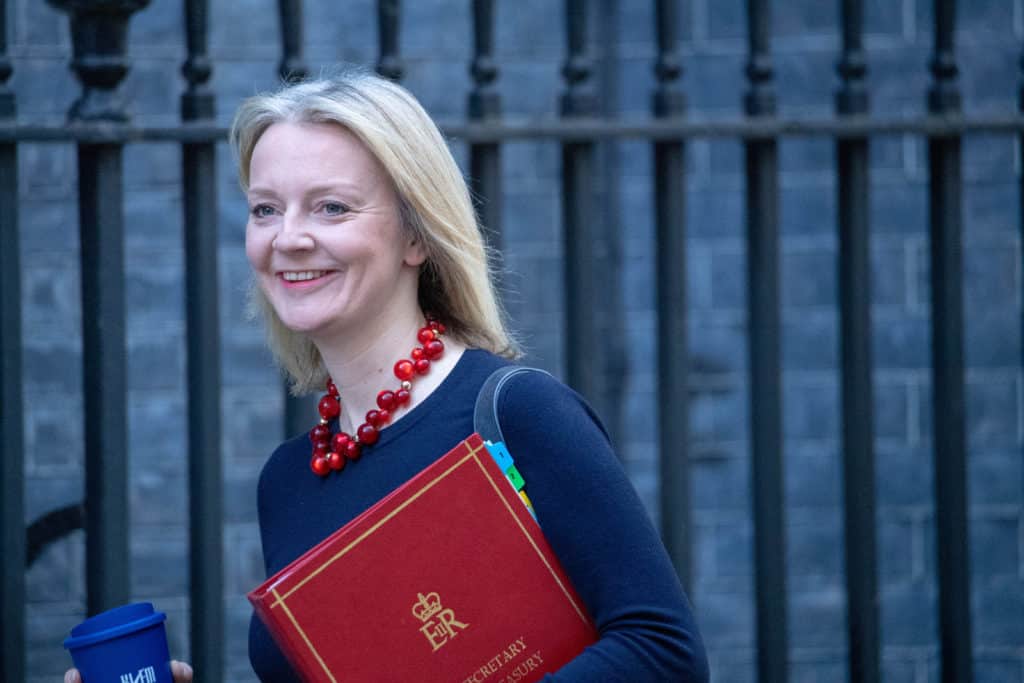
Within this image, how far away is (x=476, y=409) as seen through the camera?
72.9 inches

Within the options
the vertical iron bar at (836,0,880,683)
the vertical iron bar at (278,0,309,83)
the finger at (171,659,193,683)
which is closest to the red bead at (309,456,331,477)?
the finger at (171,659,193,683)

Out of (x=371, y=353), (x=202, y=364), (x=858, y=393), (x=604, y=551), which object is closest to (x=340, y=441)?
(x=371, y=353)

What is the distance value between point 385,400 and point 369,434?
5 cm

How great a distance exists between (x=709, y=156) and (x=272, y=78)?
1222mm

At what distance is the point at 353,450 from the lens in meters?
2.03

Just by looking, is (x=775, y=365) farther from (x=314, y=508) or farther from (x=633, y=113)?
(x=633, y=113)

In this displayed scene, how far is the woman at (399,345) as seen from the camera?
1766 mm

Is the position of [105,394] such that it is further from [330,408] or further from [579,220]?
[579,220]

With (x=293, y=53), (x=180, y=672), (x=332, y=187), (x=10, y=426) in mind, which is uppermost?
(x=293, y=53)

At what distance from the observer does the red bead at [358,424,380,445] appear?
6.55 ft

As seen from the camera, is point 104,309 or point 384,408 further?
point 104,309

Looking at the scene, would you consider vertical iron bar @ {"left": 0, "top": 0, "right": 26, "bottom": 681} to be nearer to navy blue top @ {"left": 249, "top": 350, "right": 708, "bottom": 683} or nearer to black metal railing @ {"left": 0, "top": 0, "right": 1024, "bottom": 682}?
black metal railing @ {"left": 0, "top": 0, "right": 1024, "bottom": 682}

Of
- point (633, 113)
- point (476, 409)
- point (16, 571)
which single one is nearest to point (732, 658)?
point (633, 113)

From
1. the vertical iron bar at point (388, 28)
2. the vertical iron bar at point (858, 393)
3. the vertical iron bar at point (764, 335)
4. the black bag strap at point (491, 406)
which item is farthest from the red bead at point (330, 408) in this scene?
the vertical iron bar at point (858, 393)
